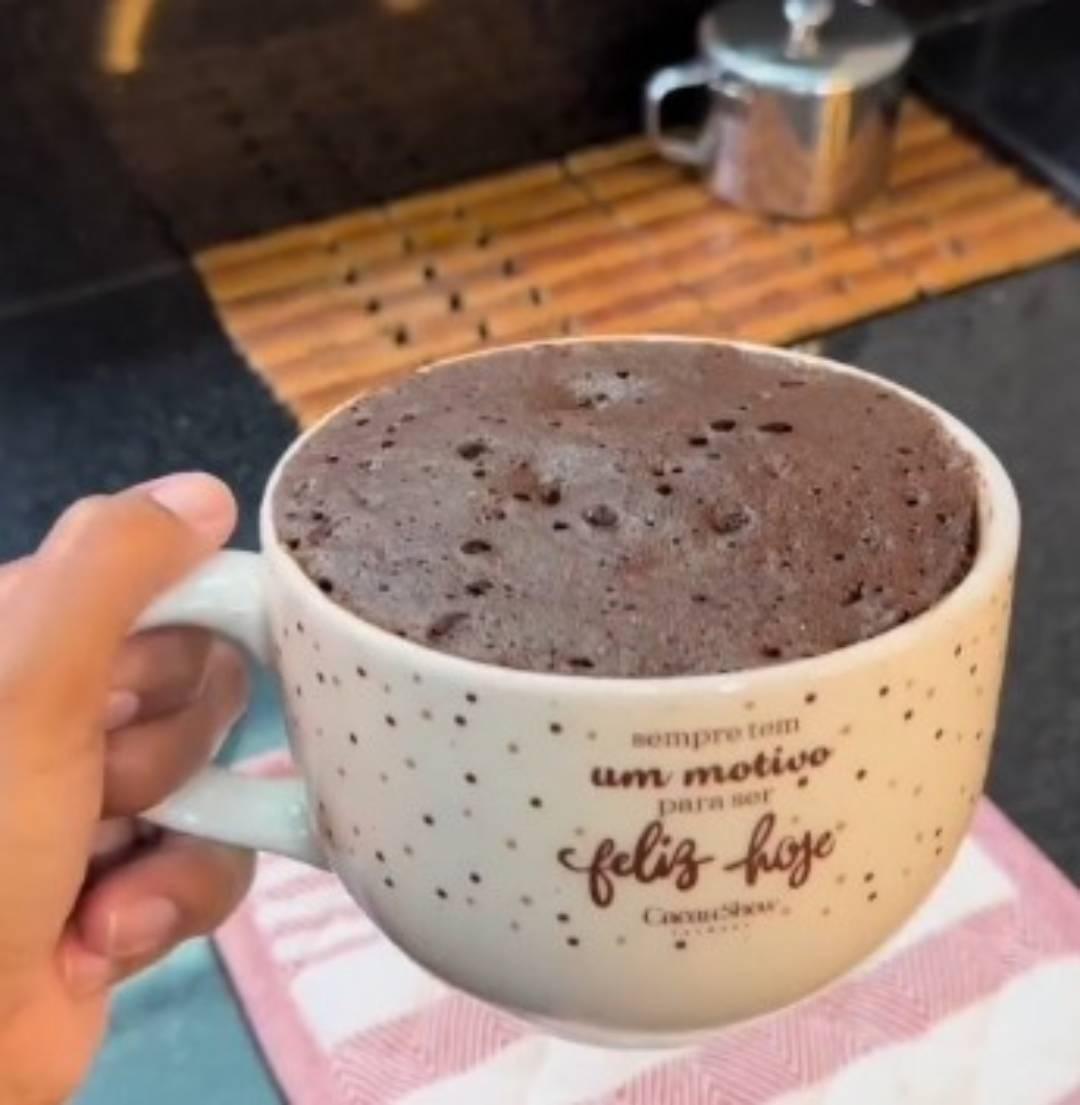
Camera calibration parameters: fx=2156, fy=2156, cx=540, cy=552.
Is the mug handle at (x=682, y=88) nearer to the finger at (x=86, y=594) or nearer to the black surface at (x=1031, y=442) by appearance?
the black surface at (x=1031, y=442)

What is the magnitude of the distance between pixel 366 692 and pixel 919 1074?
0.28m

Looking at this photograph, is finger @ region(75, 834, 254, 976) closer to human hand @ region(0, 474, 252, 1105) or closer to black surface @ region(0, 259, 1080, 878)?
human hand @ region(0, 474, 252, 1105)

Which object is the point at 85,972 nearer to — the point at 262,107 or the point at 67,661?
the point at 67,661

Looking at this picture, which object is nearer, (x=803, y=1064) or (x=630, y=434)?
(x=630, y=434)

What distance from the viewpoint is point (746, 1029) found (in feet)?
1.75

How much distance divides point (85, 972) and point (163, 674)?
7 cm

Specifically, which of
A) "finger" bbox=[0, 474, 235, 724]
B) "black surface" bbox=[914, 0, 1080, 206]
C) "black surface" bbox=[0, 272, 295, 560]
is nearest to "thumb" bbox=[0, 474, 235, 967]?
"finger" bbox=[0, 474, 235, 724]

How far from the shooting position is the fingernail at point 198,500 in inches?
18.3

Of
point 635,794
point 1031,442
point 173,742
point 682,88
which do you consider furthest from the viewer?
point 682,88

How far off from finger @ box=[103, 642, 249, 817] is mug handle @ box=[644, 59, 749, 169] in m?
0.45

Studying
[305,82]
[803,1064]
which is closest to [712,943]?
[803,1064]

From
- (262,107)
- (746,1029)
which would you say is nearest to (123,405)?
(262,107)

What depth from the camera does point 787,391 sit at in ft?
1.26

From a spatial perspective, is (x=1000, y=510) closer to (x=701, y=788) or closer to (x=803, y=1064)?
(x=701, y=788)
